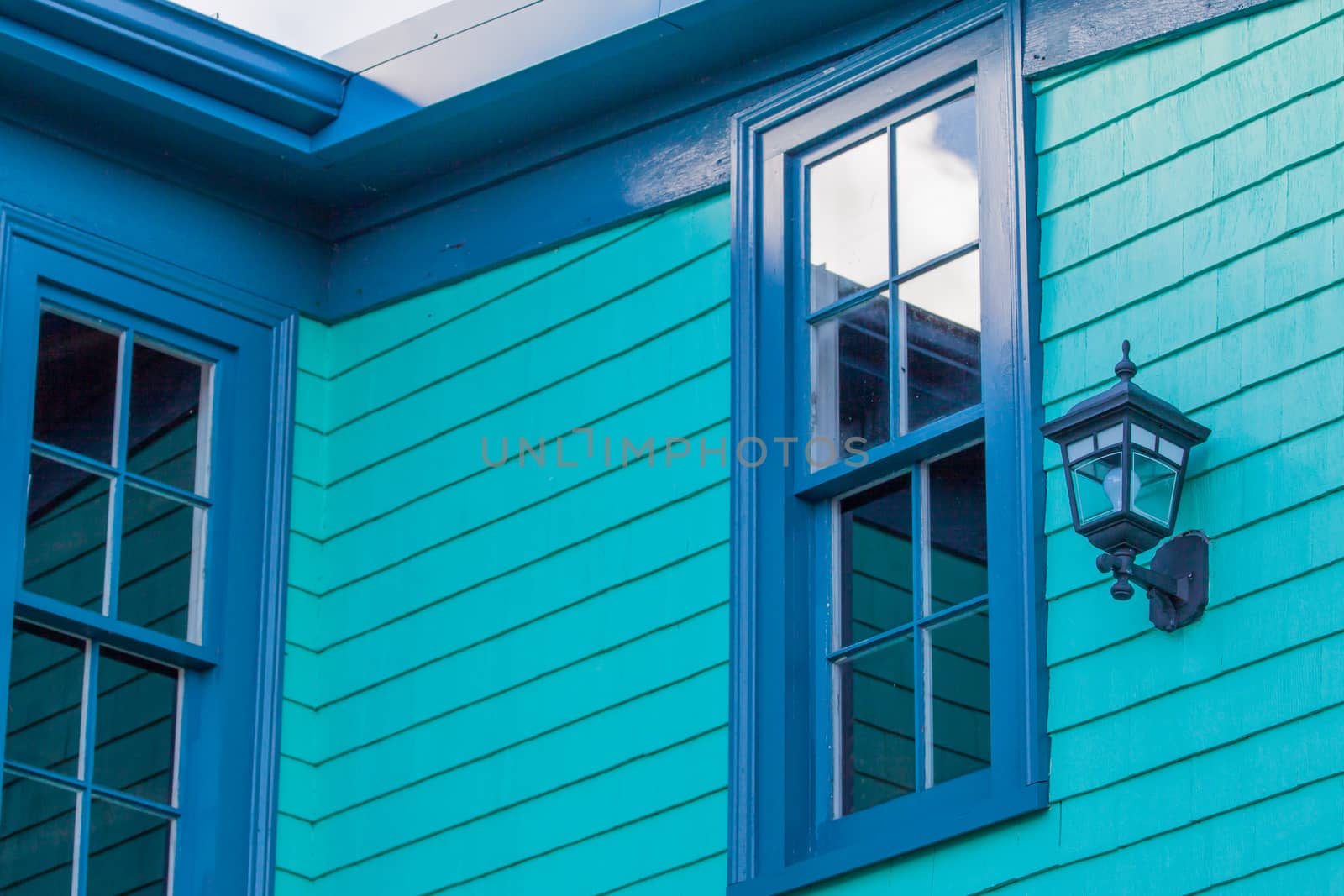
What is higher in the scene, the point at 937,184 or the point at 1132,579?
the point at 937,184

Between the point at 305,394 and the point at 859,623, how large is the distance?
6.68 ft

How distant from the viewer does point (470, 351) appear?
7.15 metres

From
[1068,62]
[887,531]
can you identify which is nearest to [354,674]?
[887,531]

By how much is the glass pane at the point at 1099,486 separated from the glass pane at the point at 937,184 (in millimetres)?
979

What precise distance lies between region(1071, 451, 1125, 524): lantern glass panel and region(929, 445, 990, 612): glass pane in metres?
0.55

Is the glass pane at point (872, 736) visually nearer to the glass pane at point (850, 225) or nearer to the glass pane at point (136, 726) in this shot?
the glass pane at point (850, 225)

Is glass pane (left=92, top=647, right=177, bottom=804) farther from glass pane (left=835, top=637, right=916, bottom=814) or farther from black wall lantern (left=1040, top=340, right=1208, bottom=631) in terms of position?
black wall lantern (left=1040, top=340, right=1208, bottom=631)

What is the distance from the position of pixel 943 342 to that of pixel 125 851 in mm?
2601

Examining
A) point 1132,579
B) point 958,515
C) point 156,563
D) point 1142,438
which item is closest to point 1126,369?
point 1142,438

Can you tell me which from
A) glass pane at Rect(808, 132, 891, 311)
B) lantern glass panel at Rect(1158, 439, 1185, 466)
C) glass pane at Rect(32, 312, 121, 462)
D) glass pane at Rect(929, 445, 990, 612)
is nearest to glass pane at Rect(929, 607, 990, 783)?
glass pane at Rect(929, 445, 990, 612)

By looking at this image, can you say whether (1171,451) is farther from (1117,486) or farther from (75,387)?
(75,387)

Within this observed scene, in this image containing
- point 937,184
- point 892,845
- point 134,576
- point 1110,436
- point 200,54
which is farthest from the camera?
point 200,54

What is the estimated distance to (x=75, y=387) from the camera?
22.5ft

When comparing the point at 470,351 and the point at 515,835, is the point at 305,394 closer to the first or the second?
the point at 470,351
